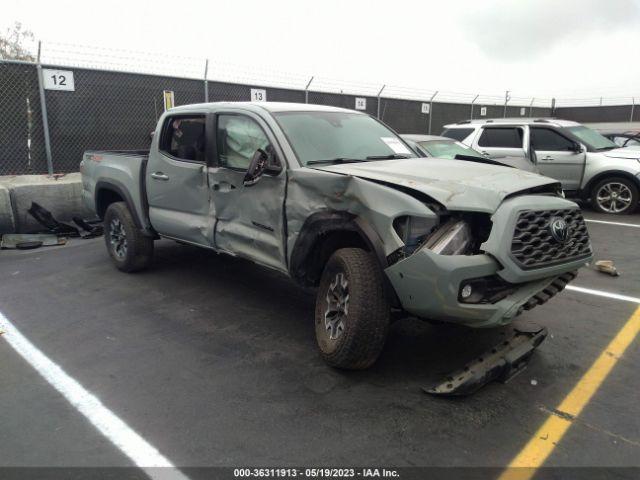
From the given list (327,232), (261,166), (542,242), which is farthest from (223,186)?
(542,242)

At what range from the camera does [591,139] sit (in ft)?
32.3

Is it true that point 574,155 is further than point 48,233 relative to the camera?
Yes

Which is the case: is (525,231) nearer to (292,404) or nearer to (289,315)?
(292,404)

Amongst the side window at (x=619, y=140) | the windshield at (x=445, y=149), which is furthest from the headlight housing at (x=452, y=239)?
the side window at (x=619, y=140)

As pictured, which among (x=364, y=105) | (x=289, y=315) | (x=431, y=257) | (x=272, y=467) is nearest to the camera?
(x=272, y=467)

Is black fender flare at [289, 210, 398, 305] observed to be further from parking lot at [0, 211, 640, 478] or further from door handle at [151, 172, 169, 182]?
door handle at [151, 172, 169, 182]

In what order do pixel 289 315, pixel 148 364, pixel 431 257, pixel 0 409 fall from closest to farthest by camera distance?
pixel 431 257
pixel 0 409
pixel 148 364
pixel 289 315

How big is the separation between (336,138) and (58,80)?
7122mm

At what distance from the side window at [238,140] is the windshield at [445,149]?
423cm

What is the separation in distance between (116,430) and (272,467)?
1.01 m

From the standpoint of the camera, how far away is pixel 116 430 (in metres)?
2.95

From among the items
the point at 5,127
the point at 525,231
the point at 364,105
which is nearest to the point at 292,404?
the point at 525,231

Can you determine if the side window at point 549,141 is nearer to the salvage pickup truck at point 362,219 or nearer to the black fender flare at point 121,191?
the salvage pickup truck at point 362,219

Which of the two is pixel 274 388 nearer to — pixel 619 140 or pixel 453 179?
pixel 453 179
